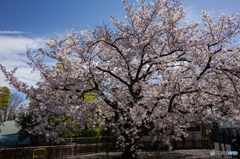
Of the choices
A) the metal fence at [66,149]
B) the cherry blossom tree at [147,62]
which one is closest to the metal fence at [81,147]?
the metal fence at [66,149]

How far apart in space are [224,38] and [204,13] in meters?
1.87

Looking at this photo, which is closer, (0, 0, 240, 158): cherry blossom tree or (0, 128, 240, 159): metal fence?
(0, 0, 240, 158): cherry blossom tree

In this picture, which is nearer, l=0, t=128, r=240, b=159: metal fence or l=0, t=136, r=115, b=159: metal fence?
l=0, t=136, r=115, b=159: metal fence

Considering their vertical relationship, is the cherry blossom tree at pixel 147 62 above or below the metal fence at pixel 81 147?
above

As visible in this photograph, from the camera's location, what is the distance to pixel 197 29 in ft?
34.3

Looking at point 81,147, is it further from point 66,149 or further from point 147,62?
point 147,62

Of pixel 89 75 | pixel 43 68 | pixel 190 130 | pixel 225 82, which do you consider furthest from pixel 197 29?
pixel 190 130

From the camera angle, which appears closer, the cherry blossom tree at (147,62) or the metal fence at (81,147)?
the cherry blossom tree at (147,62)

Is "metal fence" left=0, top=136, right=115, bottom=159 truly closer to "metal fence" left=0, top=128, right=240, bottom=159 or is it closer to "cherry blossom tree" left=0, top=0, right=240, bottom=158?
"metal fence" left=0, top=128, right=240, bottom=159

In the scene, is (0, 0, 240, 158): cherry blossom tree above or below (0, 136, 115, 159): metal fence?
above

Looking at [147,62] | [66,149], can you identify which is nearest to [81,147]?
[66,149]

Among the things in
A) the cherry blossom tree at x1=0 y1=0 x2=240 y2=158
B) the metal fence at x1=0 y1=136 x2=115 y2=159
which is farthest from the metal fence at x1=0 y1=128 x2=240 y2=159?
the cherry blossom tree at x1=0 y1=0 x2=240 y2=158

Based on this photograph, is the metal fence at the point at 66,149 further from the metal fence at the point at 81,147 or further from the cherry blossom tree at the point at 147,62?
the cherry blossom tree at the point at 147,62

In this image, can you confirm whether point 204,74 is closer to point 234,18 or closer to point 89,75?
point 234,18
